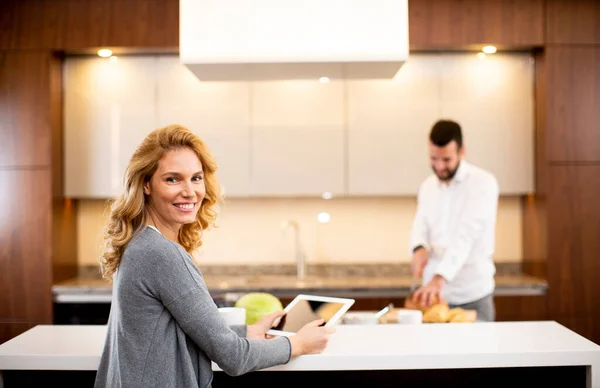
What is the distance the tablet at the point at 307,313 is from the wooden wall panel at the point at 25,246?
8.51 ft

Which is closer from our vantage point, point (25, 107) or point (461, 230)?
point (461, 230)

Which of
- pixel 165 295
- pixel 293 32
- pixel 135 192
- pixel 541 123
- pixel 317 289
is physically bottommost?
pixel 317 289

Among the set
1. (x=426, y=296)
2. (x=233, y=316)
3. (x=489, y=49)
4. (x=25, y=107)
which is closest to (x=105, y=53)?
(x=25, y=107)

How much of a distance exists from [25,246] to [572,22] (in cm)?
371

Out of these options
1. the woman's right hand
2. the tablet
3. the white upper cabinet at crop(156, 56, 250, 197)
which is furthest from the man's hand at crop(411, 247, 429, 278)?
the woman's right hand

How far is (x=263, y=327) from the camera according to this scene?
88.6 inches

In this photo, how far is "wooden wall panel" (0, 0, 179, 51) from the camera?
14.6ft

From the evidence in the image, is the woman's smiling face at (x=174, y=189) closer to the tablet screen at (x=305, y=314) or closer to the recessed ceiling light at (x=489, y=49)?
the tablet screen at (x=305, y=314)

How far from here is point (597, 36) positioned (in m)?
4.44

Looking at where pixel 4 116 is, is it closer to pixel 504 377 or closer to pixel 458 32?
pixel 458 32

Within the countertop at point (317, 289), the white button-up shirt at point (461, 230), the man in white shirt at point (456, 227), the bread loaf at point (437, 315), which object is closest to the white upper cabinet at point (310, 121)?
the man in white shirt at point (456, 227)

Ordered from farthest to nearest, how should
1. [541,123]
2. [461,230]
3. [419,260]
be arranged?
[541,123], [419,260], [461,230]

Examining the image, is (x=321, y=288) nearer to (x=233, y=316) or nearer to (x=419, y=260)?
(x=419, y=260)

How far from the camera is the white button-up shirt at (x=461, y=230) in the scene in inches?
144
